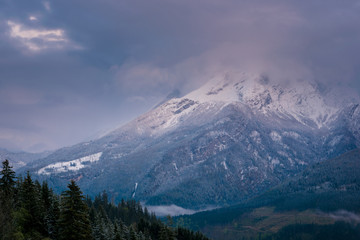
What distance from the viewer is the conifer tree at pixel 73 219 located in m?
67.0

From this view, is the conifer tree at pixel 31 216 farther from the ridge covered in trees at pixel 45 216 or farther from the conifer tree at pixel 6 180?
the conifer tree at pixel 6 180

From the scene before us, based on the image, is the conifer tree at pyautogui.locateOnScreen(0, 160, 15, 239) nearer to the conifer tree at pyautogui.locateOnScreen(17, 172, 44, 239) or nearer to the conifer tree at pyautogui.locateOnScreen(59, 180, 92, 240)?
the conifer tree at pyautogui.locateOnScreen(17, 172, 44, 239)

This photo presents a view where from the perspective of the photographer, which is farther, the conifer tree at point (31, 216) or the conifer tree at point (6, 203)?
the conifer tree at point (31, 216)

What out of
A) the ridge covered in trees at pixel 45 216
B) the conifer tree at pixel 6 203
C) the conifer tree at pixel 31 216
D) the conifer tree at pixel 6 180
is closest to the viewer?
the conifer tree at pixel 6 203

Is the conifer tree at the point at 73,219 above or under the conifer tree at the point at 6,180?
under

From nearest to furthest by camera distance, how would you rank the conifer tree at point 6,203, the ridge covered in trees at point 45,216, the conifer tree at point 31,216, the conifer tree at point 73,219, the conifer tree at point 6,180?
the conifer tree at point 6,203, the conifer tree at point 73,219, the ridge covered in trees at point 45,216, the conifer tree at point 31,216, the conifer tree at point 6,180

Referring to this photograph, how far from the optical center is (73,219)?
6731 cm

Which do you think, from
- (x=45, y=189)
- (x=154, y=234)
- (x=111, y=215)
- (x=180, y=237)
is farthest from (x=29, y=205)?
(x=111, y=215)

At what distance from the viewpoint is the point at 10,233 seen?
65.5 m

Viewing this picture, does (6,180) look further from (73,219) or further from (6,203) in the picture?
(73,219)

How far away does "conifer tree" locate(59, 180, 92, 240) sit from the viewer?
2638 inches

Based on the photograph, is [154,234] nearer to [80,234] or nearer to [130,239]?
[130,239]

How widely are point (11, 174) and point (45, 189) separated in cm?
854

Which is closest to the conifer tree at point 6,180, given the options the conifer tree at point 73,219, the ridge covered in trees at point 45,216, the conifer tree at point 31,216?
the ridge covered in trees at point 45,216
